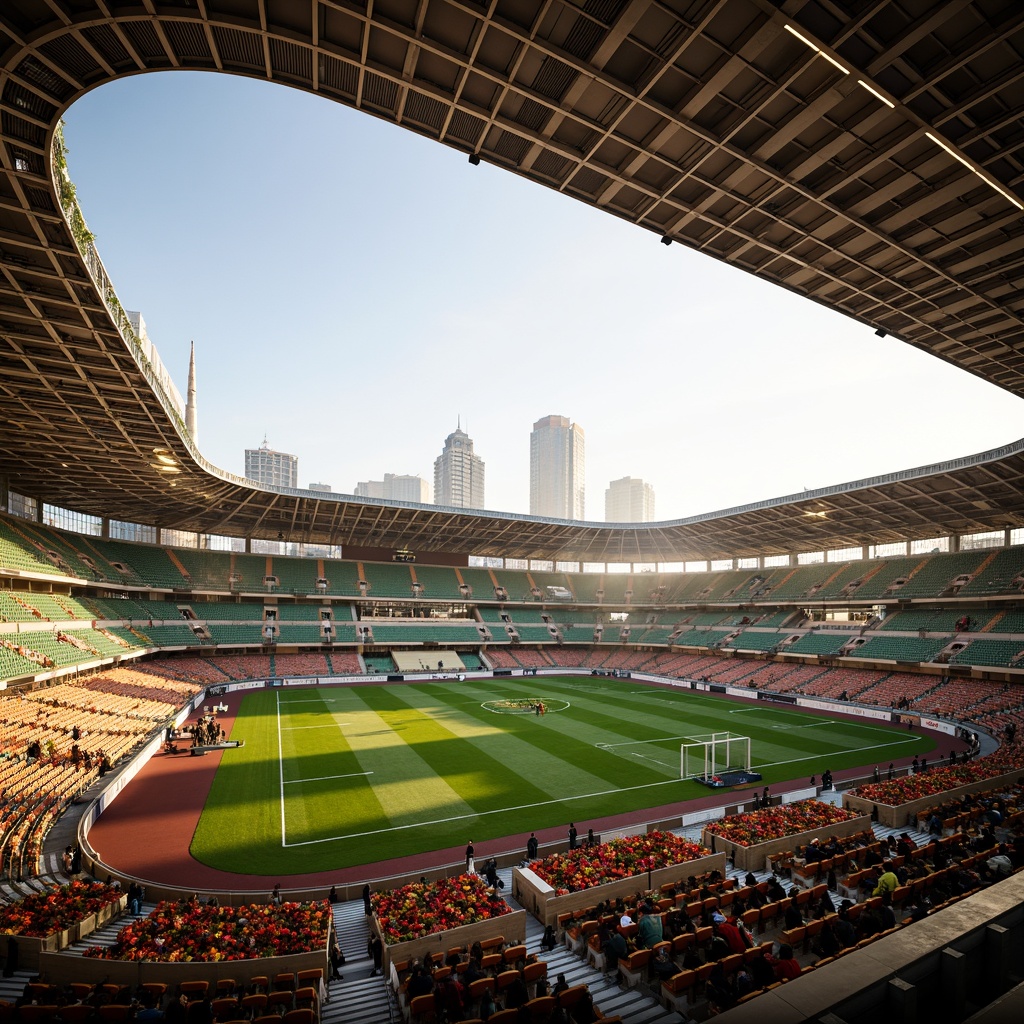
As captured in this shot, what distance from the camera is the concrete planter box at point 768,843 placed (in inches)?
738

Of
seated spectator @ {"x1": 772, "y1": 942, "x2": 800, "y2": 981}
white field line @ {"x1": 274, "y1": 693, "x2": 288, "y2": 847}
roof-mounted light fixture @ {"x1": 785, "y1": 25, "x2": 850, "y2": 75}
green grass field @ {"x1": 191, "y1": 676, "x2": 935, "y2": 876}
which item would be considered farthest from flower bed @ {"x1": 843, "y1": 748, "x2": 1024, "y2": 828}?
roof-mounted light fixture @ {"x1": 785, "y1": 25, "x2": 850, "y2": 75}

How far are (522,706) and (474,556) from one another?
120ft

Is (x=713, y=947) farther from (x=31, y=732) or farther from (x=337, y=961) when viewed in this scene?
(x=31, y=732)

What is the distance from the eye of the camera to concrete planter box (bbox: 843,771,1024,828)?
21.7 meters

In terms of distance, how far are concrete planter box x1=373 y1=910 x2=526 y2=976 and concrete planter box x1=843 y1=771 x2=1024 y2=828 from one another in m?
15.4

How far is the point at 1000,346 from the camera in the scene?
73.2 ft

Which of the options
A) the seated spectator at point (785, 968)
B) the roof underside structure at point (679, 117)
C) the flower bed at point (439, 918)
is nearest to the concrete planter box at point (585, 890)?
the flower bed at point (439, 918)

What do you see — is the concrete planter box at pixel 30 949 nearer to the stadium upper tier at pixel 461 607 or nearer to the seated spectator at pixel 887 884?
the seated spectator at pixel 887 884

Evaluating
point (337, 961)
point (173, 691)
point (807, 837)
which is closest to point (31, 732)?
point (173, 691)

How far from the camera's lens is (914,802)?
22.1 m

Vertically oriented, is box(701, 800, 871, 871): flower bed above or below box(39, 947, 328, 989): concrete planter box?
below

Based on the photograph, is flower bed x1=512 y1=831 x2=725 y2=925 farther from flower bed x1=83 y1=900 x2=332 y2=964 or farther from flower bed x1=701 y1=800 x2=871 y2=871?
flower bed x1=83 y1=900 x2=332 y2=964

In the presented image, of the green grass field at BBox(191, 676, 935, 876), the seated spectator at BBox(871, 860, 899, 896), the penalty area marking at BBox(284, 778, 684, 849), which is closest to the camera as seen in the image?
the seated spectator at BBox(871, 860, 899, 896)

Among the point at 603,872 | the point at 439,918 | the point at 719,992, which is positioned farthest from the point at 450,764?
the point at 719,992
